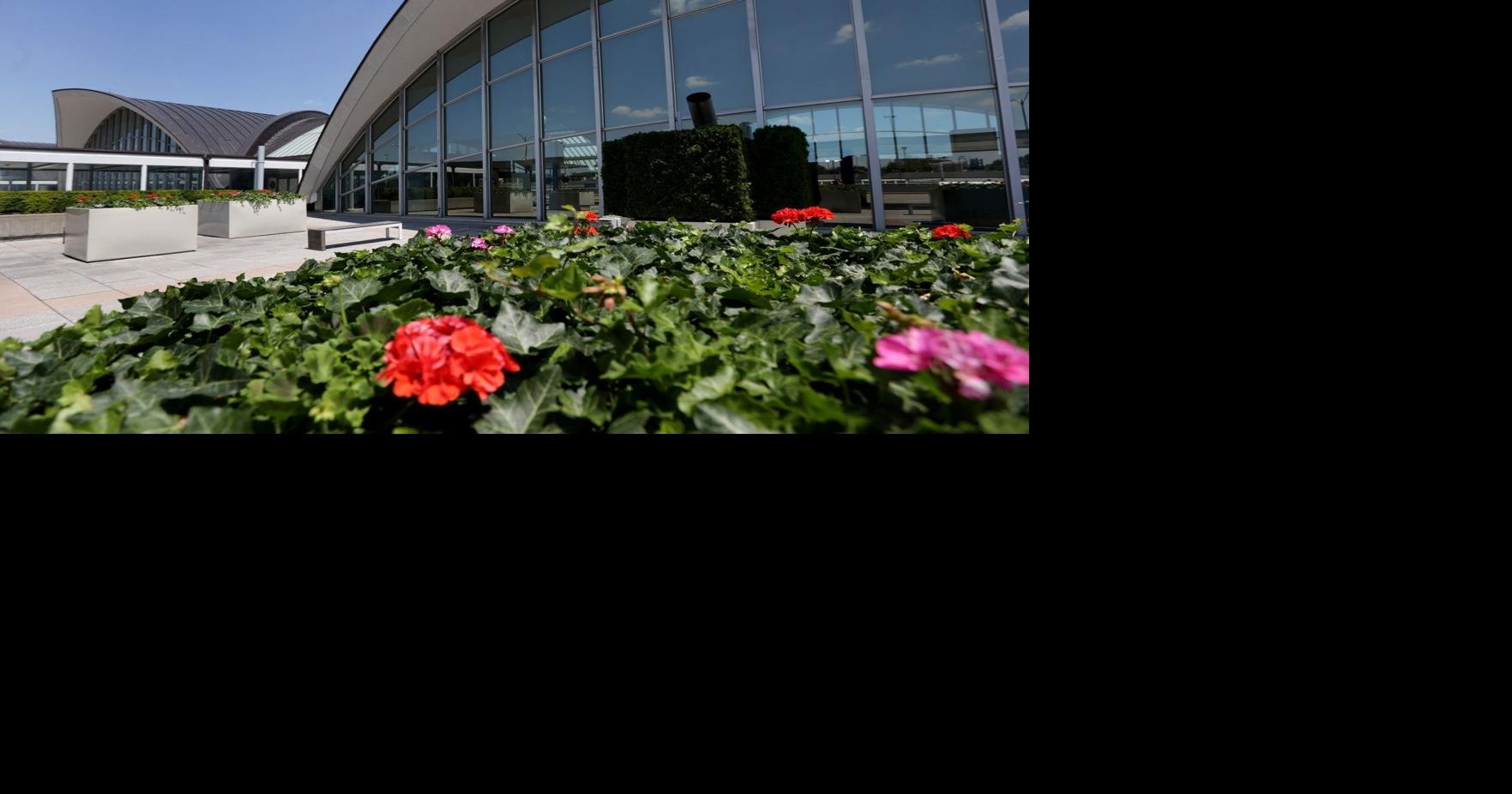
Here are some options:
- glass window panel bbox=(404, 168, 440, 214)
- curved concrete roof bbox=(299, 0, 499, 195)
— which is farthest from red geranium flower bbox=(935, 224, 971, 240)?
glass window panel bbox=(404, 168, 440, 214)

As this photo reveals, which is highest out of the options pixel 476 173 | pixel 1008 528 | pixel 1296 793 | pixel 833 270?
pixel 476 173

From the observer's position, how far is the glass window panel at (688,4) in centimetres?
1129

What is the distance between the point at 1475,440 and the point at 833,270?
1.65 m

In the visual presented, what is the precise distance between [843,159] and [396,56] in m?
14.5

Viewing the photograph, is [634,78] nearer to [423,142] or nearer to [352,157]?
[423,142]

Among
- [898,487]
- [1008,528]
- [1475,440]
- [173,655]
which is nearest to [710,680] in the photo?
[898,487]

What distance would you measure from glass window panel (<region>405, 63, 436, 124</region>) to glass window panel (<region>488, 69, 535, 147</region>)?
3.37 m

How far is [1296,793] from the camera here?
3.02 feet

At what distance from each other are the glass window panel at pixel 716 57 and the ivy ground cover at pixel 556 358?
10.9 m

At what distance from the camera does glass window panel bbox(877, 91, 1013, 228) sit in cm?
662

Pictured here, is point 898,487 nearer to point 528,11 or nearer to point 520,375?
point 520,375

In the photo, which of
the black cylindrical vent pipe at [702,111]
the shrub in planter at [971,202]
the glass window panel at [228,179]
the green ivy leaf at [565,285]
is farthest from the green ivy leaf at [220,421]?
the glass window panel at [228,179]

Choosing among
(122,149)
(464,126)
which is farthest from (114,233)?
(464,126)

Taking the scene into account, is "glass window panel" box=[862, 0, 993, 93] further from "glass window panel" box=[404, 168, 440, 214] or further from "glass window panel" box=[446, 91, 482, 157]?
"glass window panel" box=[404, 168, 440, 214]
